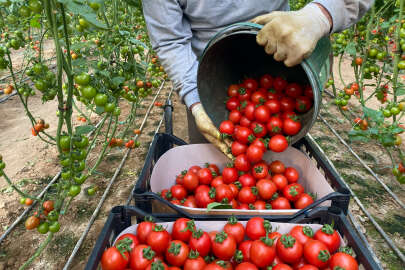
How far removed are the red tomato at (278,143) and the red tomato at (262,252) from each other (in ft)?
1.55

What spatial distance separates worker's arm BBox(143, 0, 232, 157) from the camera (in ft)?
5.51

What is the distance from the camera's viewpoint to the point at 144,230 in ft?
3.72

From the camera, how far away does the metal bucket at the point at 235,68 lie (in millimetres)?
1387

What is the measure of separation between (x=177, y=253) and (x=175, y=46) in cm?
113

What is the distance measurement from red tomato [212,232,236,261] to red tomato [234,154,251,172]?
500 mm


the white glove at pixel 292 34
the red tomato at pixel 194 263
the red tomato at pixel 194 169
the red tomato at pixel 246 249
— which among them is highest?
the white glove at pixel 292 34

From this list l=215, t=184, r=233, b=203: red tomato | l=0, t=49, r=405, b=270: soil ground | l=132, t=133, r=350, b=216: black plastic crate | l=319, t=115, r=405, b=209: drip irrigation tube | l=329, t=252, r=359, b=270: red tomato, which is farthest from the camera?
l=319, t=115, r=405, b=209: drip irrigation tube

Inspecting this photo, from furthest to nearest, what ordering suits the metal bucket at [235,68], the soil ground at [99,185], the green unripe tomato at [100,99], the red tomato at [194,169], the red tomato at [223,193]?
1. the soil ground at [99,185]
2. the red tomato at [194,169]
3. the red tomato at [223,193]
4. the metal bucket at [235,68]
5. the green unripe tomato at [100,99]

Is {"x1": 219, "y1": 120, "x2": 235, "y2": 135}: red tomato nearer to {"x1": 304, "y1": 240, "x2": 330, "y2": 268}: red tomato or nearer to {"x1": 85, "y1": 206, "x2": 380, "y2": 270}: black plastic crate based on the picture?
{"x1": 85, "y1": 206, "x2": 380, "y2": 270}: black plastic crate

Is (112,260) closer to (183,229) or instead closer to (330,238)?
(183,229)

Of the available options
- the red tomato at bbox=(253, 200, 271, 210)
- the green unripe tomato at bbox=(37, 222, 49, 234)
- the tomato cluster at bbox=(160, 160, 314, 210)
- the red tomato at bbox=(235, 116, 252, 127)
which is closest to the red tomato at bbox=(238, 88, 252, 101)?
the red tomato at bbox=(235, 116, 252, 127)

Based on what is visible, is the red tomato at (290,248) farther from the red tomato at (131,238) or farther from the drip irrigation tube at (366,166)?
the drip irrigation tube at (366,166)

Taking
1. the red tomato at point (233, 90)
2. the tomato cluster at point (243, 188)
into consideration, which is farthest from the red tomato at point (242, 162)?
the red tomato at point (233, 90)

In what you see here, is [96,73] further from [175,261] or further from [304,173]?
[304,173]
